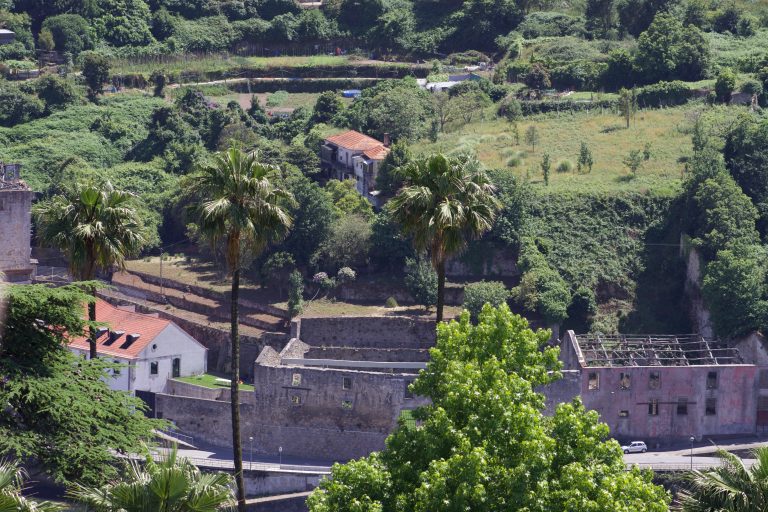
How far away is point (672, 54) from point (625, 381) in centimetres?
4208

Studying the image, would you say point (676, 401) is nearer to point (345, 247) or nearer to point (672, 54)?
point (345, 247)

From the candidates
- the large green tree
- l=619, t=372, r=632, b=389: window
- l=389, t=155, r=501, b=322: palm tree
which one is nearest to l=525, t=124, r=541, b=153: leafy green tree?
l=619, t=372, r=632, b=389: window

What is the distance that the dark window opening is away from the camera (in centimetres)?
8281

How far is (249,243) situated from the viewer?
50.1m

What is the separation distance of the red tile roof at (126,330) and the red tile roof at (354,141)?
22487mm

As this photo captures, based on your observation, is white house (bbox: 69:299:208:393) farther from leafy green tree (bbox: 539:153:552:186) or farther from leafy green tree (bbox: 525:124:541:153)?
leafy green tree (bbox: 525:124:541:153)

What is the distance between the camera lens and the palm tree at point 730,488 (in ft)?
126

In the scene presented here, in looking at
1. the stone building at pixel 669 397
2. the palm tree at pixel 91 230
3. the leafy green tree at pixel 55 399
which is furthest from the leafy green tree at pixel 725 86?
the leafy green tree at pixel 55 399

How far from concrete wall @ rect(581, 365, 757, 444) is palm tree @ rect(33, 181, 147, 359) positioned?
3287cm

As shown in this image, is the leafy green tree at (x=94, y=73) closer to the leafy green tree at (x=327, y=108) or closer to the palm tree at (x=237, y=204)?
the leafy green tree at (x=327, y=108)

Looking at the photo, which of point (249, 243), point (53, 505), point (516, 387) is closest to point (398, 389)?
point (249, 243)

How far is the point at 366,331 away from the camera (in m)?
89.7

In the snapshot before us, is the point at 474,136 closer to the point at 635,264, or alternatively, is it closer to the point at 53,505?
the point at 635,264

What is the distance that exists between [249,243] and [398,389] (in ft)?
103
